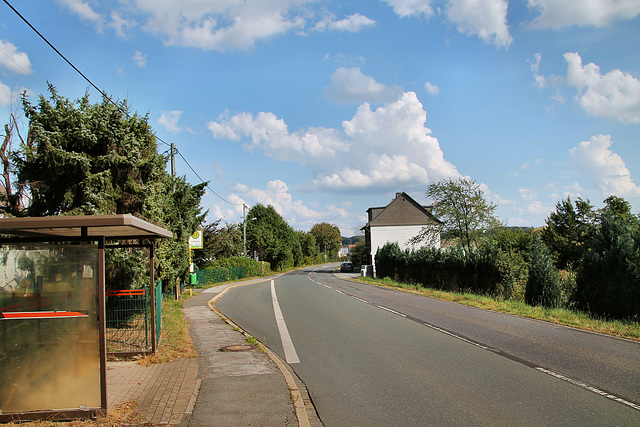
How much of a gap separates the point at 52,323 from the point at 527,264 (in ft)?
70.4

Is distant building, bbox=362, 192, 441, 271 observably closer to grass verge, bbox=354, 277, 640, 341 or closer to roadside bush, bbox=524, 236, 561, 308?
grass verge, bbox=354, 277, 640, 341

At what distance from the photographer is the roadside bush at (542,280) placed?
57.3ft

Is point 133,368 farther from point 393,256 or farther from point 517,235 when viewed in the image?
point 517,235

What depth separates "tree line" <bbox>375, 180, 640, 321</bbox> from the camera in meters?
14.2

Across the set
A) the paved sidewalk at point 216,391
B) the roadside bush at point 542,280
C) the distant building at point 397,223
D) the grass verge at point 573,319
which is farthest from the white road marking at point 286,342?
the distant building at point 397,223

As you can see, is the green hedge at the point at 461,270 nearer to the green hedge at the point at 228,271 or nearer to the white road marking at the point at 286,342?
the white road marking at the point at 286,342

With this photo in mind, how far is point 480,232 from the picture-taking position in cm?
3766

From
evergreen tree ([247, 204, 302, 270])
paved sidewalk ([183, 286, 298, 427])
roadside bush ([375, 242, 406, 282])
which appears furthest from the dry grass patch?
evergreen tree ([247, 204, 302, 270])

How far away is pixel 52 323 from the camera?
551cm

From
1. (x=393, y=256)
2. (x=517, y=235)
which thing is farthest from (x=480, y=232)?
(x=517, y=235)

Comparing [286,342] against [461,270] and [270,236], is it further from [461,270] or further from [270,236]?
[270,236]

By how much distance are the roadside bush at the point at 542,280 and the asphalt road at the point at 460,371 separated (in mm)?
4500

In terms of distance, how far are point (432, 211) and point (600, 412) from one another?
3488cm

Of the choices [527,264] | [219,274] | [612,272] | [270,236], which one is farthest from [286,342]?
[270,236]
